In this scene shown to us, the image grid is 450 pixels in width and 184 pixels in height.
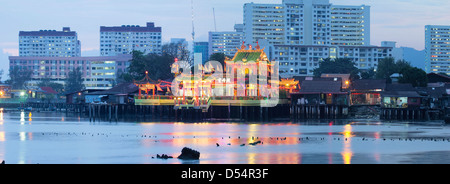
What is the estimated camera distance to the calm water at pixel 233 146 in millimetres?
46562

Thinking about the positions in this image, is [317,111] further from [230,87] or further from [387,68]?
[387,68]

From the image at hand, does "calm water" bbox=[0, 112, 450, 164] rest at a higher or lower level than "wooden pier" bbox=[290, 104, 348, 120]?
lower

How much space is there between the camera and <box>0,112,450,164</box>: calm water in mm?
46562

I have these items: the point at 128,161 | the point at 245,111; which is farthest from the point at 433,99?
the point at 128,161

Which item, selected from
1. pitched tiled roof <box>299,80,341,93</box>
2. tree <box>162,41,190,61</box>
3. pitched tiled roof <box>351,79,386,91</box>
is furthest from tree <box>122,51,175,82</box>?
pitched tiled roof <box>351,79,386,91</box>

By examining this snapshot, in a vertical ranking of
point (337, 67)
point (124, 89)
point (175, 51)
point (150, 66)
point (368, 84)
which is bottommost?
point (124, 89)

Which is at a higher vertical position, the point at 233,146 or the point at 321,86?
the point at 321,86

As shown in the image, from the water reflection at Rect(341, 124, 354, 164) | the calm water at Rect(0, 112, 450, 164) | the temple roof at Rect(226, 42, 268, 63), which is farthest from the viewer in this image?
the temple roof at Rect(226, 42, 268, 63)

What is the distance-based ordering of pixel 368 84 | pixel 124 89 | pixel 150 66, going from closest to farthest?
pixel 368 84
pixel 124 89
pixel 150 66

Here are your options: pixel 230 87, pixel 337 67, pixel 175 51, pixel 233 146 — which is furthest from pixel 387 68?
pixel 233 146

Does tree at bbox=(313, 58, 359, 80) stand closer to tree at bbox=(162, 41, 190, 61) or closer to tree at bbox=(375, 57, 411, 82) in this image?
tree at bbox=(375, 57, 411, 82)

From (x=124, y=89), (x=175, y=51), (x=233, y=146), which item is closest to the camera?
(x=233, y=146)

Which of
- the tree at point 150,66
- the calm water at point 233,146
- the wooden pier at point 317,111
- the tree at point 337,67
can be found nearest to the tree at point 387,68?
the tree at point 337,67

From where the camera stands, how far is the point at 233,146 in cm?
5584
